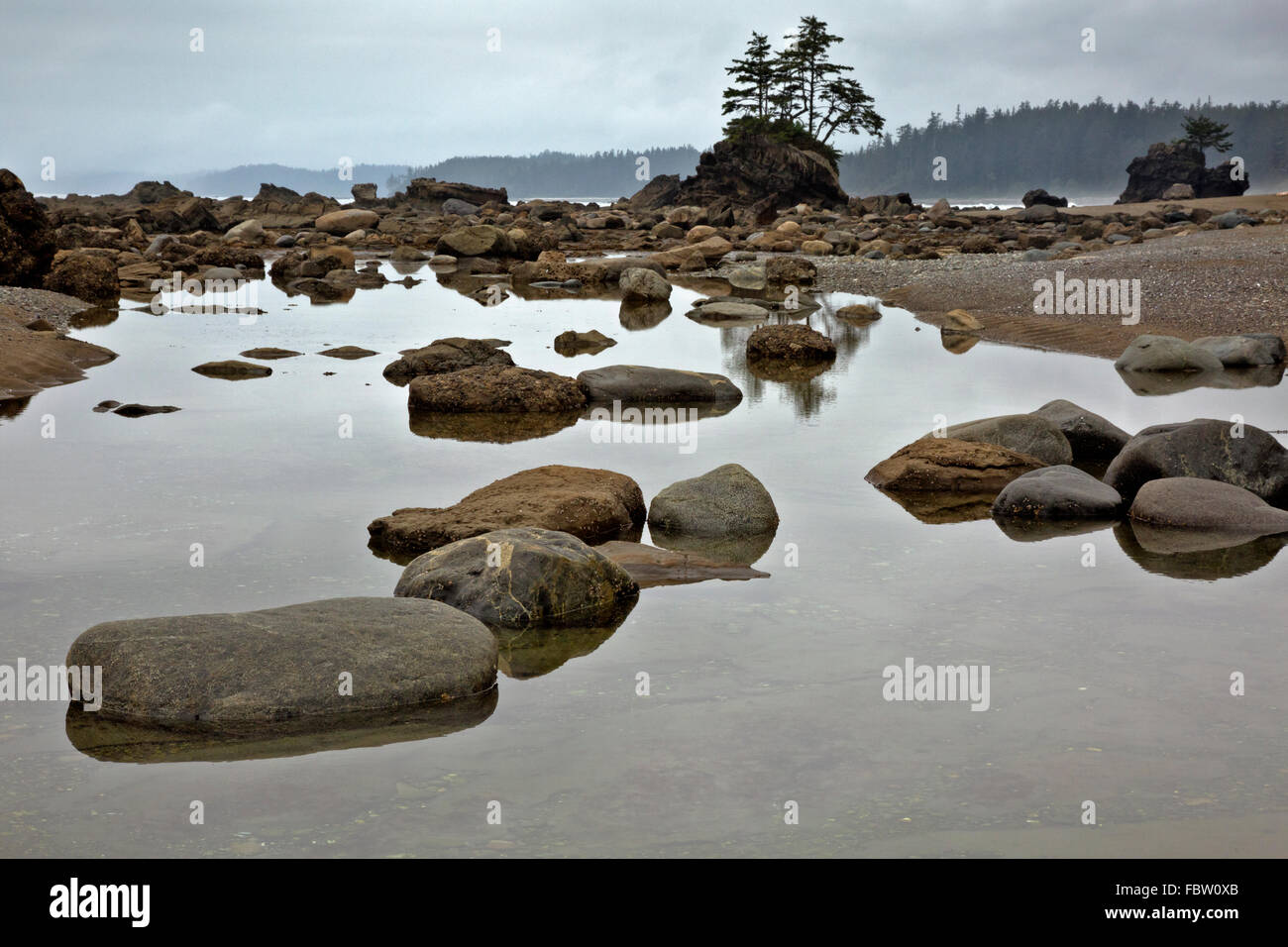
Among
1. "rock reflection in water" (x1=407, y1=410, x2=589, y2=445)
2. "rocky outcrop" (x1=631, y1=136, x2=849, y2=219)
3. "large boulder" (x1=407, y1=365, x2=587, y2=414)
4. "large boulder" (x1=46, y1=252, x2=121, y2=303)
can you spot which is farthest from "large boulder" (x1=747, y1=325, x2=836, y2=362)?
"rocky outcrop" (x1=631, y1=136, x2=849, y2=219)

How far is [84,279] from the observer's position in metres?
20.0

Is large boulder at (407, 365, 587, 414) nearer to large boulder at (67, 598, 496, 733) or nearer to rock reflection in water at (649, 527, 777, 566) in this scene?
rock reflection in water at (649, 527, 777, 566)

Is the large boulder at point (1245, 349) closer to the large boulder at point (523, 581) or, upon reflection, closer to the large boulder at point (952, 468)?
the large boulder at point (952, 468)

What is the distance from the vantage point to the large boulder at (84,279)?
19.9 metres

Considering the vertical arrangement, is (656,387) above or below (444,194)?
below

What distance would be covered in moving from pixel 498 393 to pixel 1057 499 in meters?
5.18

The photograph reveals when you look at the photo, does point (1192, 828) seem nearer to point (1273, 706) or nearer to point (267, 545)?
point (1273, 706)

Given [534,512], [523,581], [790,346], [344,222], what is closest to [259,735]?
[523,581]

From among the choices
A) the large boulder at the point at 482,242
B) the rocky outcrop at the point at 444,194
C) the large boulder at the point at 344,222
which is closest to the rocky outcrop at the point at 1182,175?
the rocky outcrop at the point at 444,194

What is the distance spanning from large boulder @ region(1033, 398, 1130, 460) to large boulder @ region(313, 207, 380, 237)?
36.5 m

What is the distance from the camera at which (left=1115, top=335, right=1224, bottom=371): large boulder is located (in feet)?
41.8

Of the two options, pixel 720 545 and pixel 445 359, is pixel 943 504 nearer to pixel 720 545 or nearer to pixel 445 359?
pixel 720 545

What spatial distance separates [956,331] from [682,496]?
10630 millimetres

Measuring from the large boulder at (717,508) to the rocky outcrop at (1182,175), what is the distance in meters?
66.3
